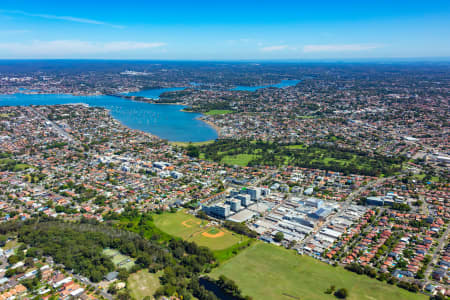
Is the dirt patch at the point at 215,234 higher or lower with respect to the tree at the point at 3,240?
lower

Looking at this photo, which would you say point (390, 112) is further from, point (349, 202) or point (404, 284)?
point (404, 284)

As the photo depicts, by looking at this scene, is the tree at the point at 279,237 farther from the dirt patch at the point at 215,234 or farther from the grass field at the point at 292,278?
the dirt patch at the point at 215,234

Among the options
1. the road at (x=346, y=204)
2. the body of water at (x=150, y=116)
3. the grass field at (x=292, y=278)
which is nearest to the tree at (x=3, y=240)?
the grass field at (x=292, y=278)

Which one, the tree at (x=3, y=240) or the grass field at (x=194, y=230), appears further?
the grass field at (x=194, y=230)

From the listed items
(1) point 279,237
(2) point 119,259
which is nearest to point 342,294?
(1) point 279,237

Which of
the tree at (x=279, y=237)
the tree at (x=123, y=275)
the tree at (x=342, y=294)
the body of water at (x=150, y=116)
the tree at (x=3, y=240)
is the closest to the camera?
the tree at (x=342, y=294)

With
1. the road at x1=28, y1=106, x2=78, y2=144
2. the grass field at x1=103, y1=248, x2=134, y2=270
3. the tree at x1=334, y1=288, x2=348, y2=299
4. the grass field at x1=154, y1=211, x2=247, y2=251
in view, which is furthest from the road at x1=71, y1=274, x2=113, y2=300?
the road at x1=28, y1=106, x2=78, y2=144

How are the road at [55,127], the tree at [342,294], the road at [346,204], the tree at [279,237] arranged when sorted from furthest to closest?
the road at [55,127] < the road at [346,204] < the tree at [279,237] < the tree at [342,294]

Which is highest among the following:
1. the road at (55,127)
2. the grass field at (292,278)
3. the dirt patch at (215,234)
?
the road at (55,127)
